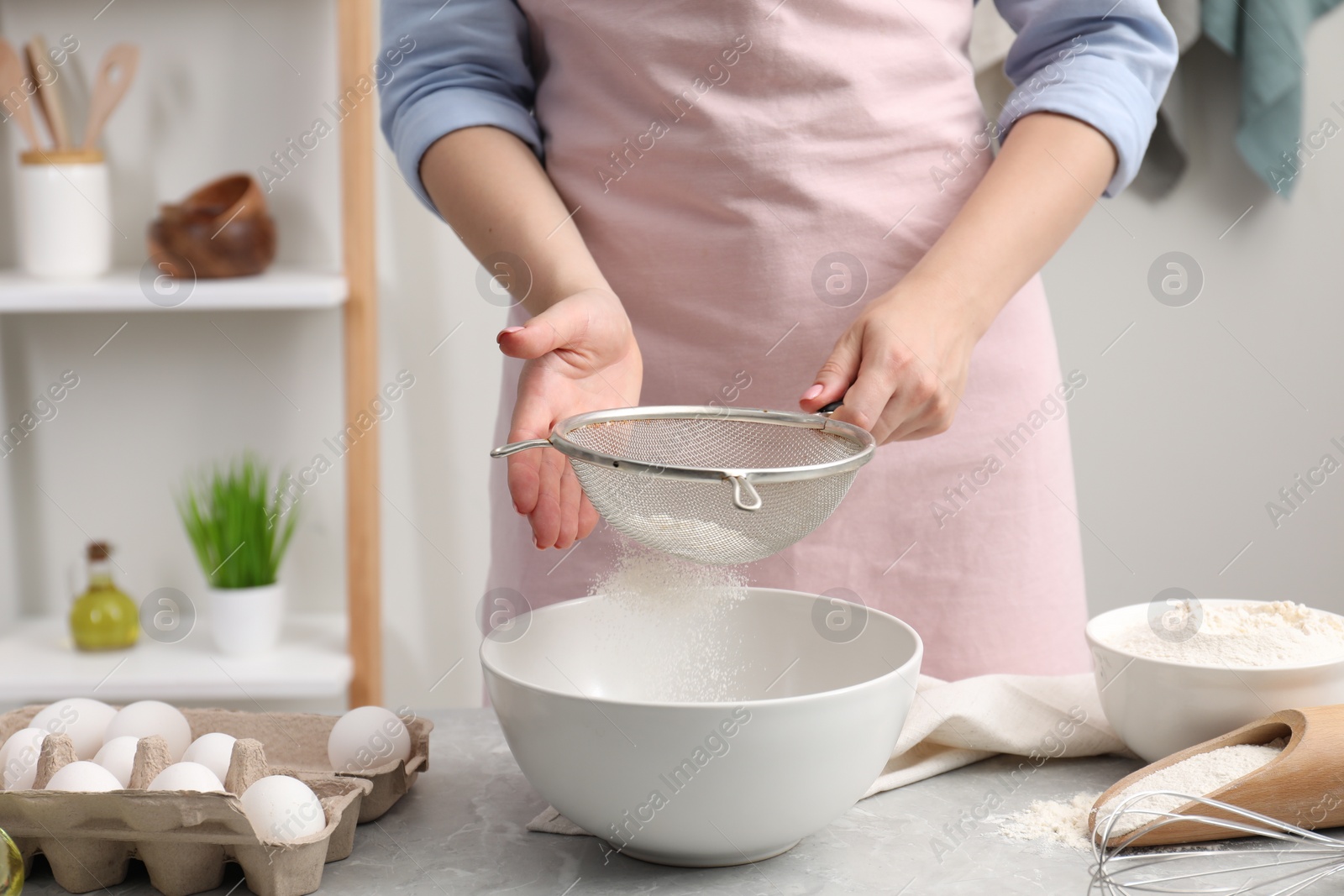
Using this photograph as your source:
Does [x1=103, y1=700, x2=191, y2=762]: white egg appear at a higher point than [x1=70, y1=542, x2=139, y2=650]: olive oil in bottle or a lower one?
higher

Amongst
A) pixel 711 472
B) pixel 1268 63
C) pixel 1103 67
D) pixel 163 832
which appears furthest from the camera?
pixel 1268 63

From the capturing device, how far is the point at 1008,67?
1.09 meters

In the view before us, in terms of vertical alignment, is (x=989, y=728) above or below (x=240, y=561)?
above

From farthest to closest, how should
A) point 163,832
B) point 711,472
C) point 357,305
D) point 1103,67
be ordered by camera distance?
point 357,305 → point 1103,67 → point 711,472 → point 163,832

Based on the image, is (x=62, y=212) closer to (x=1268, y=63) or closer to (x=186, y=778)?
(x=186, y=778)

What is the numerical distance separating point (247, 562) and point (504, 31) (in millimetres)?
964

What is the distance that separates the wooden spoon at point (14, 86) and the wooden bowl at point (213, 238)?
212 mm

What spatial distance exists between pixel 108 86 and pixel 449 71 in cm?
87

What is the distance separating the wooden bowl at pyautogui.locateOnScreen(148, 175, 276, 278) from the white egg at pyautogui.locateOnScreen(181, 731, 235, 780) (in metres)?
1.12

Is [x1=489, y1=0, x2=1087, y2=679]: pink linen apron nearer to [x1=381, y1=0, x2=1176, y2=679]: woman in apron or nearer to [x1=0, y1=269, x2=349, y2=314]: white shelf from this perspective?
[x1=381, y1=0, x2=1176, y2=679]: woman in apron

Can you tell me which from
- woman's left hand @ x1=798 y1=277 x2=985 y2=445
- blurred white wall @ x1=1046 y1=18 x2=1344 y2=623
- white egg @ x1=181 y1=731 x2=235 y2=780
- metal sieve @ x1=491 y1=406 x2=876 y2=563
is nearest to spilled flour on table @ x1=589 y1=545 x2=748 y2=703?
metal sieve @ x1=491 y1=406 x2=876 y2=563

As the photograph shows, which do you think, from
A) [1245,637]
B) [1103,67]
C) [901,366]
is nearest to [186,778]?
[901,366]

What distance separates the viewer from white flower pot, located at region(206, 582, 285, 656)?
1701 mm

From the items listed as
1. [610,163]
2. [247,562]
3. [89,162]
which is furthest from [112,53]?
[610,163]
